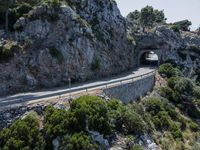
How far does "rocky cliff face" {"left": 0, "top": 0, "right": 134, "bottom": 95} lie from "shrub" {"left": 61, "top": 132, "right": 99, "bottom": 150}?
50.9 ft

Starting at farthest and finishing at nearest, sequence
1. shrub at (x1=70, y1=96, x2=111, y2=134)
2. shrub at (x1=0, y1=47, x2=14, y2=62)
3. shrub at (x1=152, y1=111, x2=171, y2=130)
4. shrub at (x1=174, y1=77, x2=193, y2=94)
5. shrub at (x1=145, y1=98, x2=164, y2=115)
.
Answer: shrub at (x1=174, y1=77, x2=193, y2=94) → shrub at (x1=145, y1=98, x2=164, y2=115) → shrub at (x1=152, y1=111, x2=171, y2=130) → shrub at (x1=0, y1=47, x2=14, y2=62) → shrub at (x1=70, y1=96, x2=111, y2=134)

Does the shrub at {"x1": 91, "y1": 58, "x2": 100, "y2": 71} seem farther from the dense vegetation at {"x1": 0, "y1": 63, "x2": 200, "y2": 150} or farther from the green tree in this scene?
the green tree

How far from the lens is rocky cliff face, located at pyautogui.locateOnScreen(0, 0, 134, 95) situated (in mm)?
52000

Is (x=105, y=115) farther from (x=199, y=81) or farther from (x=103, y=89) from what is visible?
(x=199, y=81)

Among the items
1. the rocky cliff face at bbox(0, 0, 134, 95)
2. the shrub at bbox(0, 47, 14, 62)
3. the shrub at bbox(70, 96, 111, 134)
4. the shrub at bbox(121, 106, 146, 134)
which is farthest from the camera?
the rocky cliff face at bbox(0, 0, 134, 95)

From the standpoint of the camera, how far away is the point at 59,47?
57281 mm

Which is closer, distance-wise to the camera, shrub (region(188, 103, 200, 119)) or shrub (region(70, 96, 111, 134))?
shrub (region(70, 96, 111, 134))

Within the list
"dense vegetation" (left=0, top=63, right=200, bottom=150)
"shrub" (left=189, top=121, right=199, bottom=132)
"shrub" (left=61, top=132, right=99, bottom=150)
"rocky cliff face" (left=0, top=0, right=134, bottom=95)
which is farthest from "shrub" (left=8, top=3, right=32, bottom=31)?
"shrub" (left=189, top=121, right=199, bottom=132)

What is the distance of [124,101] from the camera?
55000mm

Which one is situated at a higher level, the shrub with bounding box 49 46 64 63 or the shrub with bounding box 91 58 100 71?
the shrub with bounding box 49 46 64 63

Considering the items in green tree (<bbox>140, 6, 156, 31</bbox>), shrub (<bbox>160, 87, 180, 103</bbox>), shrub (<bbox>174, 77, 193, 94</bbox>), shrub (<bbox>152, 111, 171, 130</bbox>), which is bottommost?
shrub (<bbox>152, 111, 171, 130</bbox>)

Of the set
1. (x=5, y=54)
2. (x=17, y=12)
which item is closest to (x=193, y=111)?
(x=17, y=12)

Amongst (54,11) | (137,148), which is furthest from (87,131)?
(54,11)

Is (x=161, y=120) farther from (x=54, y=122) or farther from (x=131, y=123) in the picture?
(x=54, y=122)
